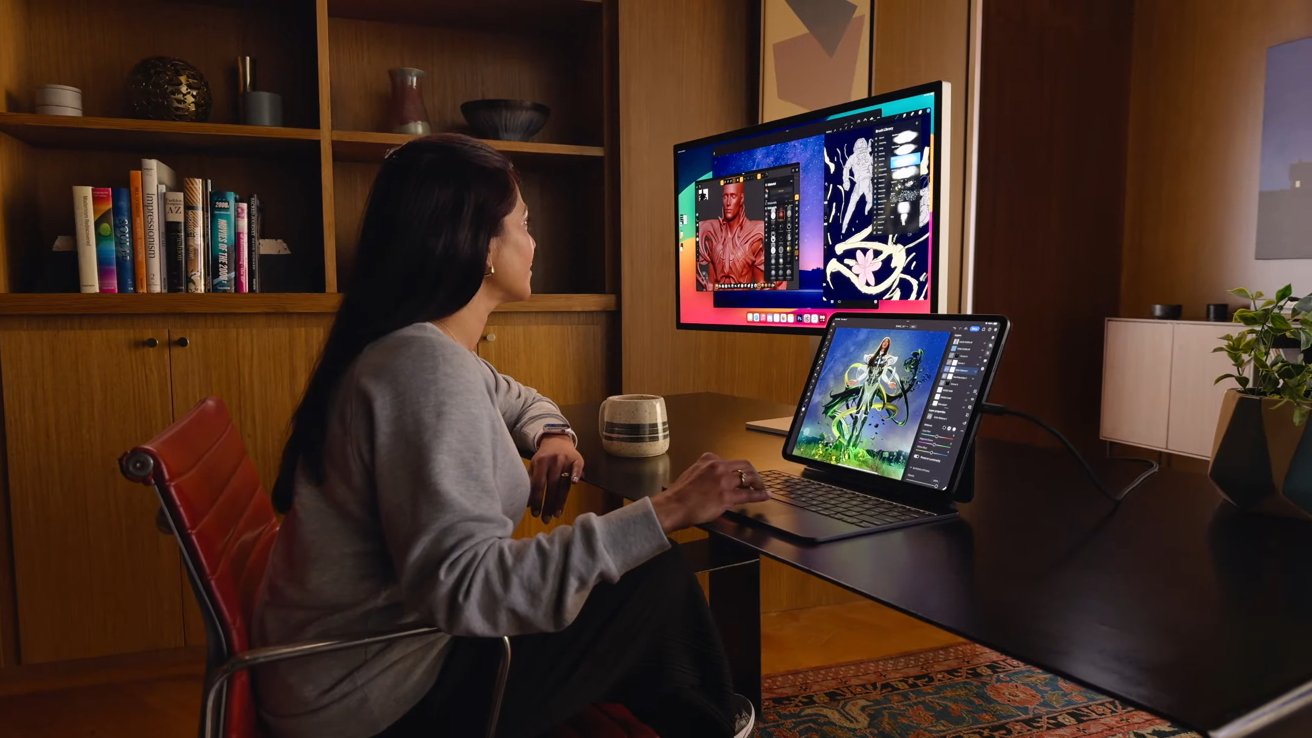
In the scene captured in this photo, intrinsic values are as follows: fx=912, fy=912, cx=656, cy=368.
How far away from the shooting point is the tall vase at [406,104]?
2.64 metres

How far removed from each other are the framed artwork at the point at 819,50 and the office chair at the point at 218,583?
2003mm

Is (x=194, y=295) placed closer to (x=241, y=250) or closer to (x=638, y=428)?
(x=241, y=250)

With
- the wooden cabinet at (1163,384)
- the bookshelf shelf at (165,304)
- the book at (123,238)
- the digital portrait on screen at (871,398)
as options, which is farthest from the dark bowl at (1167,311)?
the book at (123,238)

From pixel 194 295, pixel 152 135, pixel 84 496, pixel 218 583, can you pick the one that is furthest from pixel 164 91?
pixel 218 583

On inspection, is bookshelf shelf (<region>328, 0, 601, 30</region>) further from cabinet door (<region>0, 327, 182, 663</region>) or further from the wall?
the wall

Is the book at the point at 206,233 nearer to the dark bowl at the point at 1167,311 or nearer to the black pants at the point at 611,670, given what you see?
the black pants at the point at 611,670

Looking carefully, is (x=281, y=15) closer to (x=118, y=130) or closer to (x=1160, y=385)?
(x=118, y=130)

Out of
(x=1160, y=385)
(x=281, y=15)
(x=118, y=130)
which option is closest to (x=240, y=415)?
(x=118, y=130)

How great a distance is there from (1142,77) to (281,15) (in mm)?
3656

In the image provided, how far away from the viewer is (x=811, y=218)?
5.25 ft

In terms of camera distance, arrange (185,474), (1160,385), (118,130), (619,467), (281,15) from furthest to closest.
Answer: (1160,385), (281,15), (118,130), (619,467), (185,474)

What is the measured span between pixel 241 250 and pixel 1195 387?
3397mm

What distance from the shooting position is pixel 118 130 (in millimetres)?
2330

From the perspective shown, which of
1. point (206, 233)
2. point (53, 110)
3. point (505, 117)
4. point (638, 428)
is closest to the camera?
point (638, 428)
